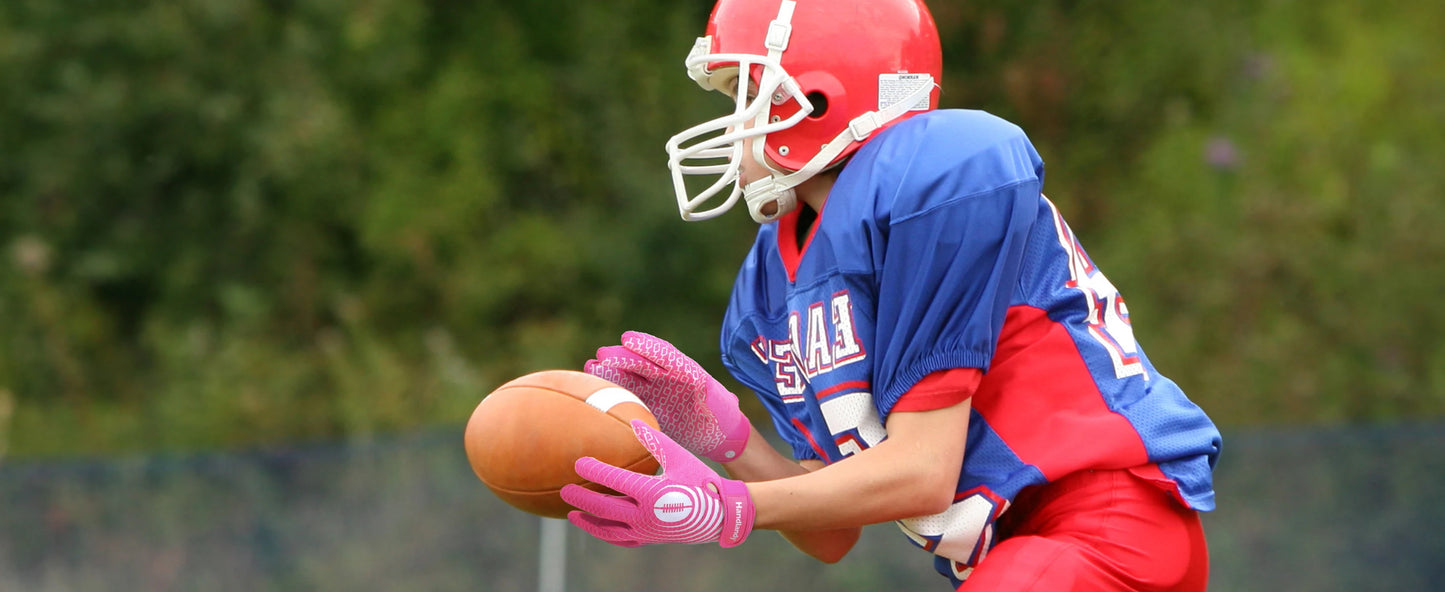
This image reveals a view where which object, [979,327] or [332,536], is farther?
[332,536]

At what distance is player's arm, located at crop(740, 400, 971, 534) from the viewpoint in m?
2.20

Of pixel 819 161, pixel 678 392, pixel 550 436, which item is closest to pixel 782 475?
pixel 678 392

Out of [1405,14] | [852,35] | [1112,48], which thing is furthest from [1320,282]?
[852,35]

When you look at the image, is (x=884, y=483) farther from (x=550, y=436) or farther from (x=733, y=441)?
(x=733, y=441)

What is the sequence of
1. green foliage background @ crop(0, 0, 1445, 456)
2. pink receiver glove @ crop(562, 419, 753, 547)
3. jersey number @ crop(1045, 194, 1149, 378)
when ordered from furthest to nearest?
green foliage background @ crop(0, 0, 1445, 456), jersey number @ crop(1045, 194, 1149, 378), pink receiver glove @ crop(562, 419, 753, 547)

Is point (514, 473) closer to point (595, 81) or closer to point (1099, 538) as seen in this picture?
point (1099, 538)

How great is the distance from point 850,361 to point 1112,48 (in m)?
6.89

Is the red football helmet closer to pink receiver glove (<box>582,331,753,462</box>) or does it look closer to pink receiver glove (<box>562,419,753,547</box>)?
pink receiver glove (<box>582,331,753,462</box>)

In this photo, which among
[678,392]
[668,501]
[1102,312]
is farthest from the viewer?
[678,392]

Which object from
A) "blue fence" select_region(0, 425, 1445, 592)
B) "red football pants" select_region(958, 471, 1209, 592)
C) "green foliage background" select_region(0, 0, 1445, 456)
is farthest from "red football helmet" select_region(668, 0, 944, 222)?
"green foliage background" select_region(0, 0, 1445, 456)

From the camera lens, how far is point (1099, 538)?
2.29 m

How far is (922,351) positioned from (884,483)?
209mm

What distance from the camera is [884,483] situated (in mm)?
2189

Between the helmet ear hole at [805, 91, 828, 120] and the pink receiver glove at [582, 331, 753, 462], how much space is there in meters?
0.49
